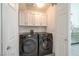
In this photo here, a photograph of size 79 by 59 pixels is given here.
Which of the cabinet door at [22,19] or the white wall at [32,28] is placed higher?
the cabinet door at [22,19]

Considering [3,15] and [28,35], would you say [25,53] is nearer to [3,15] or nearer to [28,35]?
[28,35]

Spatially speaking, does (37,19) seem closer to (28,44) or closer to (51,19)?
(51,19)

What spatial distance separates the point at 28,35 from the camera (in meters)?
1.44

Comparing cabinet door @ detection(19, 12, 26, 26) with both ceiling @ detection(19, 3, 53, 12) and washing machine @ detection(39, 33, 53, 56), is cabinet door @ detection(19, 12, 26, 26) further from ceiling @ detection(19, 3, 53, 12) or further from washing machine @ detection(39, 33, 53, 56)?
washing machine @ detection(39, 33, 53, 56)

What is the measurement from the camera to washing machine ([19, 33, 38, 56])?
1.42 metres

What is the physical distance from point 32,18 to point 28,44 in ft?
1.04

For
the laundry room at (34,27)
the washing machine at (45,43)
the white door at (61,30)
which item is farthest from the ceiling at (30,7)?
the washing machine at (45,43)

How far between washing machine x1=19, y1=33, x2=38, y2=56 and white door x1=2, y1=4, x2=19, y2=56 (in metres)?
0.06

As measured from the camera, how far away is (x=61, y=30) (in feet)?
4.61

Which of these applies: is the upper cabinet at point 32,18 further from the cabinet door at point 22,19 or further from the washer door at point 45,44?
the washer door at point 45,44

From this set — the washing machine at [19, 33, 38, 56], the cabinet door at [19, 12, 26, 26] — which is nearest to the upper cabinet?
the cabinet door at [19, 12, 26, 26]

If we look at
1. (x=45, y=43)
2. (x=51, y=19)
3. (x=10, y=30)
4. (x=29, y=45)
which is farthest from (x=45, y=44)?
(x=10, y=30)

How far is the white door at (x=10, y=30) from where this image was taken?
136 centimetres

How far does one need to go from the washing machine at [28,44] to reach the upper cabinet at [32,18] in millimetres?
139
